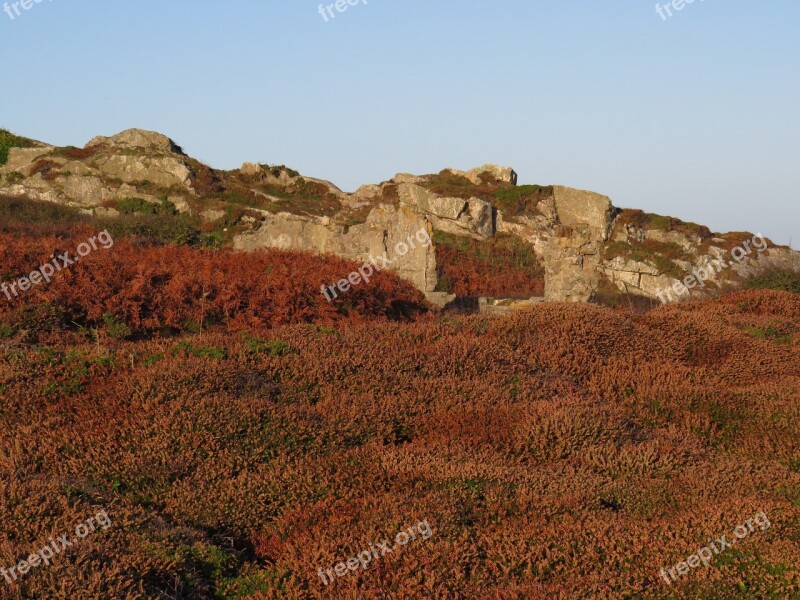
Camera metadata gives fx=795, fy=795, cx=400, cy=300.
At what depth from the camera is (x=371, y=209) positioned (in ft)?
109

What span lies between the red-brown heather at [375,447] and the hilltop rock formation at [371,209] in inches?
358

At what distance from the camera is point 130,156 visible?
35.8m

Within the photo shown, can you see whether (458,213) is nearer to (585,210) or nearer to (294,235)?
(585,210)

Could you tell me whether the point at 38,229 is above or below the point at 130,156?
below

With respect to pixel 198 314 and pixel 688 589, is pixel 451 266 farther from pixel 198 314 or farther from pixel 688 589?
pixel 688 589

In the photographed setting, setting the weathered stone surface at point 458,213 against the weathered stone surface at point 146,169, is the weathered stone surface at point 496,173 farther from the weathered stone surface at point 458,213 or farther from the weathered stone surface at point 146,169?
the weathered stone surface at point 146,169

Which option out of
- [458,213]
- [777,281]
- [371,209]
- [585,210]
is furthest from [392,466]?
[371,209]

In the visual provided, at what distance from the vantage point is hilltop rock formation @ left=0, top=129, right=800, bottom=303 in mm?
23484

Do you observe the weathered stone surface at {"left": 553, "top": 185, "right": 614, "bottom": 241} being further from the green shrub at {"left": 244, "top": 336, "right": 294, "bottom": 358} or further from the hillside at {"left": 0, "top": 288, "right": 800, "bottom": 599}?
the green shrub at {"left": 244, "top": 336, "right": 294, "bottom": 358}

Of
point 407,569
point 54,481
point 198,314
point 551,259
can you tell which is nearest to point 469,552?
point 407,569

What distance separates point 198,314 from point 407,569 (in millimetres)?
7395

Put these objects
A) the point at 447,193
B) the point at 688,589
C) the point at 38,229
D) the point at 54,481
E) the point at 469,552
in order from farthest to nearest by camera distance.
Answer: the point at 447,193
the point at 38,229
the point at 54,481
the point at 469,552
the point at 688,589

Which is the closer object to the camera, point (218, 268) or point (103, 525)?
point (103, 525)

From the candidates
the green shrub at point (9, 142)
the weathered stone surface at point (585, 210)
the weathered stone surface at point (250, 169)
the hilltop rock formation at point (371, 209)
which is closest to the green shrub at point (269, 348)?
the hilltop rock formation at point (371, 209)
